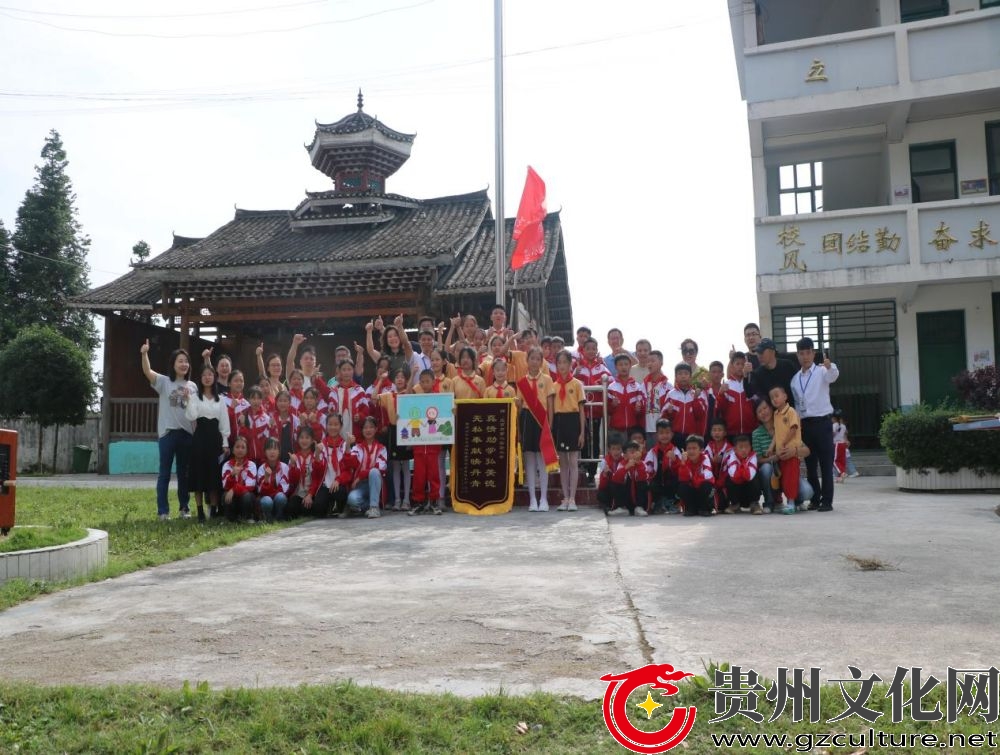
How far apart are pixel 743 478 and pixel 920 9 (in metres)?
11.2

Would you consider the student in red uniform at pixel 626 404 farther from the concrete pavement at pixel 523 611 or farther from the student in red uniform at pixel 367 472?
the student in red uniform at pixel 367 472

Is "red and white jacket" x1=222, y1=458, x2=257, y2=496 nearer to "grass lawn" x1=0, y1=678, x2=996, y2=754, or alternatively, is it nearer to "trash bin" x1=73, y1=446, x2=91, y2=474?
"grass lawn" x1=0, y1=678, x2=996, y2=754

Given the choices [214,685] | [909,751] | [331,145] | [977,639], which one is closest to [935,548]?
[977,639]

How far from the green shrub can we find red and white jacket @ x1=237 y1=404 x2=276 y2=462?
7840 mm

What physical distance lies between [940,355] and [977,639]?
41.0ft

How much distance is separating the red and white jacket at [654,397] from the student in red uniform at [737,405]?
1.98 ft

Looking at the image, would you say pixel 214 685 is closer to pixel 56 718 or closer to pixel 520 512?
pixel 56 718

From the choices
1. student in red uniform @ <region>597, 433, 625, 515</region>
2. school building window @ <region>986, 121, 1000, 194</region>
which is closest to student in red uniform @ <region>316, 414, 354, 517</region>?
student in red uniform @ <region>597, 433, 625, 515</region>

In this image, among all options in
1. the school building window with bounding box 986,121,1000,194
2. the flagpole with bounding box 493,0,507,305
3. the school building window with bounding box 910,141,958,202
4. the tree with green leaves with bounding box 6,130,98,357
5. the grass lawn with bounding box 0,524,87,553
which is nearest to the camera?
the grass lawn with bounding box 0,524,87,553

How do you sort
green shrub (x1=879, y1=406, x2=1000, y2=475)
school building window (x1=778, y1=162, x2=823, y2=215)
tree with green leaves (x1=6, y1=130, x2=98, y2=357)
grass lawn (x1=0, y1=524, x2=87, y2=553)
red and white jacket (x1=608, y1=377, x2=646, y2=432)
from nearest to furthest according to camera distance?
grass lawn (x1=0, y1=524, x2=87, y2=553) < red and white jacket (x1=608, y1=377, x2=646, y2=432) < green shrub (x1=879, y1=406, x2=1000, y2=475) < school building window (x1=778, y1=162, x2=823, y2=215) < tree with green leaves (x1=6, y1=130, x2=98, y2=357)

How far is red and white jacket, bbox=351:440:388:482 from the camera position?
8602mm

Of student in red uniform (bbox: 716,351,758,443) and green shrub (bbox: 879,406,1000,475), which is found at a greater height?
student in red uniform (bbox: 716,351,758,443)

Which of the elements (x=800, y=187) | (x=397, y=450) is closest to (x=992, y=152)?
(x=800, y=187)

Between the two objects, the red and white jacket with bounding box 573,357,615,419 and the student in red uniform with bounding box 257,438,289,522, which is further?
the red and white jacket with bounding box 573,357,615,419
